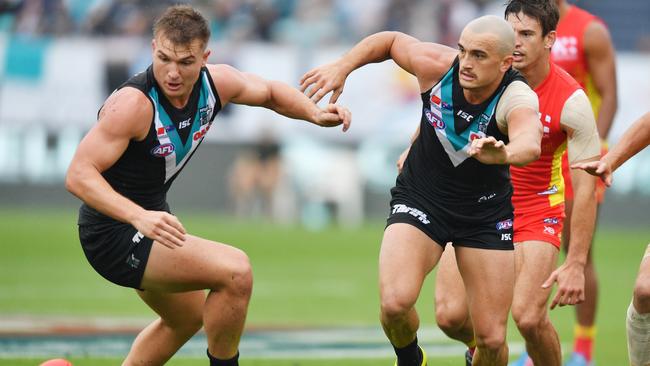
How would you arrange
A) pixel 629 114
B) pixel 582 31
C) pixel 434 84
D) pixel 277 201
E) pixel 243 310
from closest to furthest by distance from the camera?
pixel 243 310
pixel 434 84
pixel 582 31
pixel 629 114
pixel 277 201

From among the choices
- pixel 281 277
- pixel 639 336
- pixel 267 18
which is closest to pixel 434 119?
pixel 639 336

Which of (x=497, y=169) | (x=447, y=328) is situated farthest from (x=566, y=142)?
(x=447, y=328)

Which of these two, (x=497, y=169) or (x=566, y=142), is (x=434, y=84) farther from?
(x=566, y=142)

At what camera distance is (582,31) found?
9742mm

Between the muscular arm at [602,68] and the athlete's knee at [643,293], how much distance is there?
2829 millimetres

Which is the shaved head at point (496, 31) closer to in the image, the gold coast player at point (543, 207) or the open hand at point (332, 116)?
the gold coast player at point (543, 207)

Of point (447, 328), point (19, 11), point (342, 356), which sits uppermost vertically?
point (19, 11)

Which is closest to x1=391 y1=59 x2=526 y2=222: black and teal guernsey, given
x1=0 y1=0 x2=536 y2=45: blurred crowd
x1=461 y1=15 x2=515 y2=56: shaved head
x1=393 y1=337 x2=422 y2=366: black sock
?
x1=461 y1=15 x2=515 y2=56: shaved head

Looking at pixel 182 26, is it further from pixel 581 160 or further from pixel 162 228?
pixel 581 160

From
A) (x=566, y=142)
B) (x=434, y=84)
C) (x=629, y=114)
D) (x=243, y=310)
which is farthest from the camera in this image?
(x=629, y=114)

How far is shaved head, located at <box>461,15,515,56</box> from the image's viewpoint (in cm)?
718

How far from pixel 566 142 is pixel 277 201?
52.5 feet

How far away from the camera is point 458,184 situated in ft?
25.1

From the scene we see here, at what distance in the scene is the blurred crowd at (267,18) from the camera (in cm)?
2356
